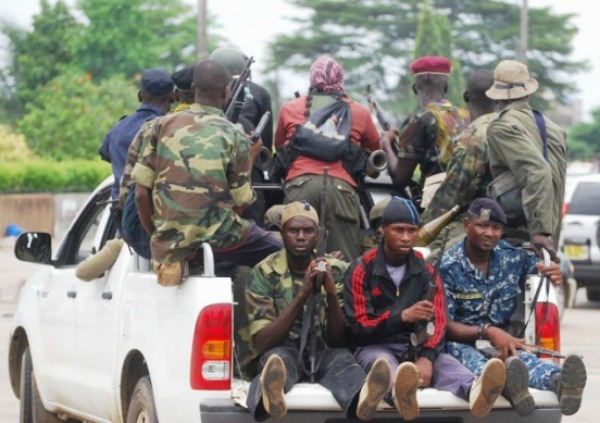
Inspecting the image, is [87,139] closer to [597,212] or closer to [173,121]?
[597,212]

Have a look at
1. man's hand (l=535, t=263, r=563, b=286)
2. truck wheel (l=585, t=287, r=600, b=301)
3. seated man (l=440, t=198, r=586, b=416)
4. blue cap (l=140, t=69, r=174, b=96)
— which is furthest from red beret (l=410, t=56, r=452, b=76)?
truck wheel (l=585, t=287, r=600, b=301)

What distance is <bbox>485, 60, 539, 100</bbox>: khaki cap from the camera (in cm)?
824

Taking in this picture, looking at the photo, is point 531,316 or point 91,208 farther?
point 91,208

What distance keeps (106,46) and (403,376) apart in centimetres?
8532

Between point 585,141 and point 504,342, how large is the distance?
8856cm

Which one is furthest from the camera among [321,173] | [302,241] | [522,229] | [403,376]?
[321,173]

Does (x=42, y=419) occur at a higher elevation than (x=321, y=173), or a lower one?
lower

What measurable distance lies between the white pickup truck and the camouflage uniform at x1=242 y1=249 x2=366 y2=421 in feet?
0.28

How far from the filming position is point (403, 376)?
21.4ft

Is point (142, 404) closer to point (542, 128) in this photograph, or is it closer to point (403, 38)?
point (542, 128)

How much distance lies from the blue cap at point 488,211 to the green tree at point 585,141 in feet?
276

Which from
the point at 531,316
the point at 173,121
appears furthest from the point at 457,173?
the point at 173,121

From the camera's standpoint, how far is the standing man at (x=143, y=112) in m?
8.88

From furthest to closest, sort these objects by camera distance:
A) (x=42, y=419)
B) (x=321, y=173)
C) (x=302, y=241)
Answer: (x=42, y=419)
(x=321, y=173)
(x=302, y=241)
